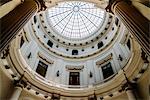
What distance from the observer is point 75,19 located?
3803 cm

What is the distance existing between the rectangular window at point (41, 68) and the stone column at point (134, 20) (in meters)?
11.9

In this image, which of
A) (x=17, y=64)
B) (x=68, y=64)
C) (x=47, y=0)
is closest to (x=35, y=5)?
(x=47, y=0)

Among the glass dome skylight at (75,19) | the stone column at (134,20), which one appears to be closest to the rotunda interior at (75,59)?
the glass dome skylight at (75,19)

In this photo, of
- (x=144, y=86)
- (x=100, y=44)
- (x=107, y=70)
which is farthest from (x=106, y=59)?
(x=144, y=86)

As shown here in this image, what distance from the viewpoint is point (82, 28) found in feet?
125

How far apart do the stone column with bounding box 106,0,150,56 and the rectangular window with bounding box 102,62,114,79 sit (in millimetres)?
9569

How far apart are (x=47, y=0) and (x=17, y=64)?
6.76 metres

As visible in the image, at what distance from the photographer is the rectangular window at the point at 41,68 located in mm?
25684

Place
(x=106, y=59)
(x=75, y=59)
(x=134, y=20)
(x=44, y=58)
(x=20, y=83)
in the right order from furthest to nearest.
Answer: (x=75, y=59), (x=44, y=58), (x=106, y=59), (x=20, y=83), (x=134, y=20)

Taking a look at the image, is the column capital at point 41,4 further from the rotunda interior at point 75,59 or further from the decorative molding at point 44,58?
the decorative molding at point 44,58

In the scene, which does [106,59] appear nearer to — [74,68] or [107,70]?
[107,70]

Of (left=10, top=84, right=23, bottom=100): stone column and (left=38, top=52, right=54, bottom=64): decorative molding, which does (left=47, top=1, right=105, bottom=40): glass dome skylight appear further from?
(left=10, top=84, right=23, bottom=100): stone column

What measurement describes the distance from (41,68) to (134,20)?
1503 centimetres

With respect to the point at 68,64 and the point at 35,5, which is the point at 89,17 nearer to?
the point at 68,64
